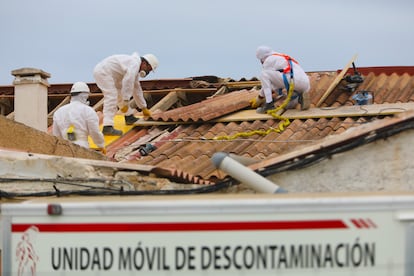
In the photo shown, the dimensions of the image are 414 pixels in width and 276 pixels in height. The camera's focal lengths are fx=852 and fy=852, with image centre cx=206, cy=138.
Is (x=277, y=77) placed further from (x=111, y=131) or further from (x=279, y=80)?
(x=111, y=131)

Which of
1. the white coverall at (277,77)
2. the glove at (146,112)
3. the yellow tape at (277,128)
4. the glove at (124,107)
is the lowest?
the yellow tape at (277,128)

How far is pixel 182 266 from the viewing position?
534 centimetres

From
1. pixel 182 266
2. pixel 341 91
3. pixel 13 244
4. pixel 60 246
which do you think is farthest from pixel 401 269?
pixel 341 91

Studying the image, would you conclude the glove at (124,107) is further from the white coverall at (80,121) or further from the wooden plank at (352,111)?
the wooden plank at (352,111)

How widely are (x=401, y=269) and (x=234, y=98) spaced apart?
9.65 metres

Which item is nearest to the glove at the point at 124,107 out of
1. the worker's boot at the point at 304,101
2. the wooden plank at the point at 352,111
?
the wooden plank at the point at 352,111

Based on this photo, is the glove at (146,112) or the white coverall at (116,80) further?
the glove at (146,112)

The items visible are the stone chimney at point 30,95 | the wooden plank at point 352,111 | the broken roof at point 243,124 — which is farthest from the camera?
the stone chimney at point 30,95

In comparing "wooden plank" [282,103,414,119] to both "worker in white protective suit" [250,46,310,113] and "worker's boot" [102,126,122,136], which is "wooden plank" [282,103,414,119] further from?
"worker's boot" [102,126,122,136]

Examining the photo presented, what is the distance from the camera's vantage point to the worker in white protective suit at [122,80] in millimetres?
13523

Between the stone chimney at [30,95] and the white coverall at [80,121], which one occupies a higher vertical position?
the stone chimney at [30,95]

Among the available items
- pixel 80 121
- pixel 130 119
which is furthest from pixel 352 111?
pixel 80 121

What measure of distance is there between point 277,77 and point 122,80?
250 centimetres

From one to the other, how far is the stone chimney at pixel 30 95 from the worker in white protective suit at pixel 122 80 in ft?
2.99
